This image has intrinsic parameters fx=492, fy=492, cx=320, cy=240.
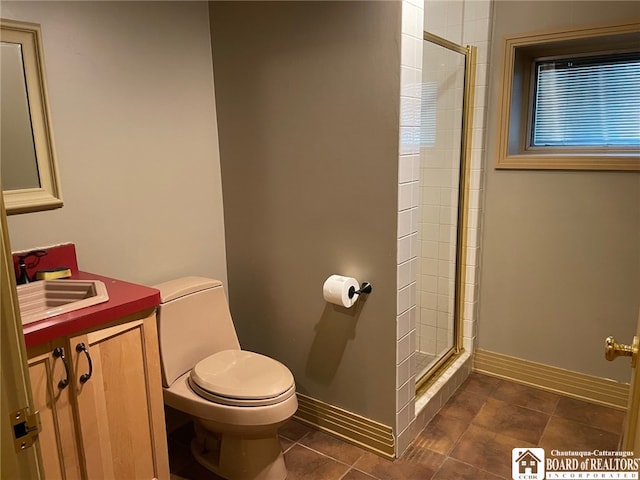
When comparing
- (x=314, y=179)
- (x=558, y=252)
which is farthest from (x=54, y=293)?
(x=558, y=252)

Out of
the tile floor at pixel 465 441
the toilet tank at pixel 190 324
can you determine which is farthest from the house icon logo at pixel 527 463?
the toilet tank at pixel 190 324

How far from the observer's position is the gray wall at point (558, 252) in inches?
96.7

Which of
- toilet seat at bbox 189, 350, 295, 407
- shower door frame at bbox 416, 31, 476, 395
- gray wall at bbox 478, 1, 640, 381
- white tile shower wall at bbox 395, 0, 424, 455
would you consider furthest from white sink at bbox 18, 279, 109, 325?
gray wall at bbox 478, 1, 640, 381

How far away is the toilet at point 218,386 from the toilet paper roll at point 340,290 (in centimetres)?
37

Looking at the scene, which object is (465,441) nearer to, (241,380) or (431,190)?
(241,380)

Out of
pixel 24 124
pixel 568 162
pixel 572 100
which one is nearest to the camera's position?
pixel 24 124

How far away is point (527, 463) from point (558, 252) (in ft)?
3.59

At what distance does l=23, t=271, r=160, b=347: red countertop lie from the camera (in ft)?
4.61

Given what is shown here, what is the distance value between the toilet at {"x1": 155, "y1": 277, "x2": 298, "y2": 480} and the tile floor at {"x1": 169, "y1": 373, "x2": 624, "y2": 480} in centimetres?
13

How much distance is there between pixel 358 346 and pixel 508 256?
1.13m

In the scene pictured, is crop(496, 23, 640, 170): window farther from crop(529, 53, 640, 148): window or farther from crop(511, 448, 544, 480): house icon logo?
crop(511, 448, 544, 480): house icon logo

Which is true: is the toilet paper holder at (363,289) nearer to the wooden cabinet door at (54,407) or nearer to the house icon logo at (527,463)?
the house icon logo at (527,463)

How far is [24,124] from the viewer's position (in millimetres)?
1795

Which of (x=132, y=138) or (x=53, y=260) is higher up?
(x=132, y=138)
